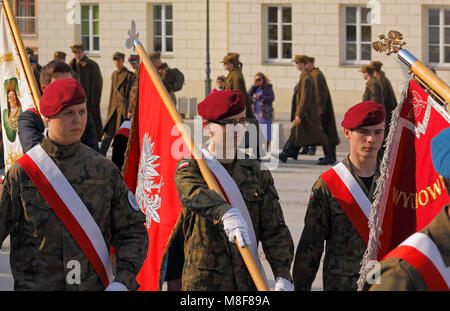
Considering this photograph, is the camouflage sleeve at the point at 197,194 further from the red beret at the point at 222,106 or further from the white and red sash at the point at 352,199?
the white and red sash at the point at 352,199

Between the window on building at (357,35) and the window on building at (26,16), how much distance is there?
59.9ft

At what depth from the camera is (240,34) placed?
30016 mm

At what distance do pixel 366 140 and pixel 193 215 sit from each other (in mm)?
987

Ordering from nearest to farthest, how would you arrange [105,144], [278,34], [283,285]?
[283,285] → [105,144] → [278,34]

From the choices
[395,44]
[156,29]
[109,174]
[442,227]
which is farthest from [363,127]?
[156,29]

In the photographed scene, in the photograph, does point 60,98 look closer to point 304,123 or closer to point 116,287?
point 116,287

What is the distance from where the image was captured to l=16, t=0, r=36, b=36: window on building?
44.2 metres

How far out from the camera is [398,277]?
3400mm

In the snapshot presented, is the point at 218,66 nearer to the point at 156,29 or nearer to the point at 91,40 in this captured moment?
the point at 156,29

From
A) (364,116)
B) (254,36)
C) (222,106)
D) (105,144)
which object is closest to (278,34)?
(254,36)

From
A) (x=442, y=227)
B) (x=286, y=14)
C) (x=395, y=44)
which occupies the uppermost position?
(x=286, y=14)
